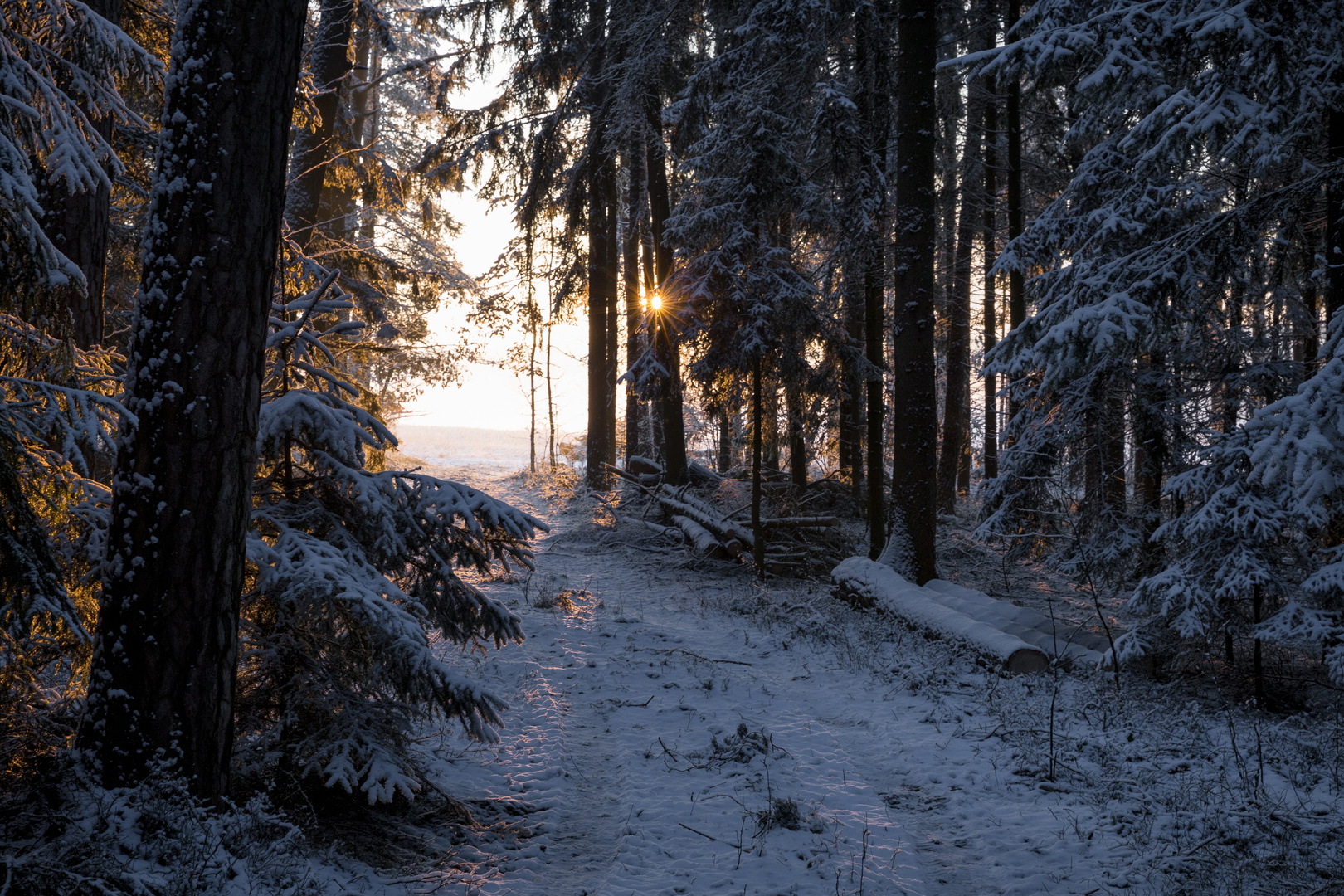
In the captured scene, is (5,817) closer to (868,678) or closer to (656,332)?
(868,678)

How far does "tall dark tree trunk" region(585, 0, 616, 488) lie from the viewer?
17578mm

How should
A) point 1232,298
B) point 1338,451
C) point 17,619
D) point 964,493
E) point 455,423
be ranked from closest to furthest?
point 17,619 → point 1338,451 → point 1232,298 → point 964,493 → point 455,423

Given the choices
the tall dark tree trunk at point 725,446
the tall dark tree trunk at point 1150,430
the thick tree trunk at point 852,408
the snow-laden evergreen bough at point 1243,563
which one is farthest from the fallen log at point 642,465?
the snow-laden evergreen bough at point 1243,563

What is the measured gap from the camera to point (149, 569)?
3.45 metres

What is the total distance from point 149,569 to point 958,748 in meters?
5.91

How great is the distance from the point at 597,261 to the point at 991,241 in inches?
436

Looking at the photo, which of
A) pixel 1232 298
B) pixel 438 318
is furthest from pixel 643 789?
pixel 438 318

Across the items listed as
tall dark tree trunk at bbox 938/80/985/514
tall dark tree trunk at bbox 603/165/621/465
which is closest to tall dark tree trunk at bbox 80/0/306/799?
tall dark tree trunk at bbox 603/165/621/465

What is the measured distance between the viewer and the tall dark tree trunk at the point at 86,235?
538cm

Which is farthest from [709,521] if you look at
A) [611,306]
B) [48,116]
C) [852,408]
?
[48,116]

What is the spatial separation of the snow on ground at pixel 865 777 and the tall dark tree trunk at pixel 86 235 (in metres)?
4.39

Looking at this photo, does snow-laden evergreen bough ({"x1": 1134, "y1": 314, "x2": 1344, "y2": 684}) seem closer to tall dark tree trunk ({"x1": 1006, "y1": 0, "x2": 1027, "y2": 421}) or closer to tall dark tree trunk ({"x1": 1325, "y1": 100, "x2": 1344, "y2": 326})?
tall dark tree trunk ({"x1": 1325, "y1": 100, "x2": 1344, "y2": 326})

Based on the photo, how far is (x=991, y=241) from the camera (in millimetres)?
19391

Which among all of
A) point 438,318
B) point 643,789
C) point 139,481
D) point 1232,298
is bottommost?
point 643,789
